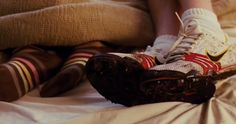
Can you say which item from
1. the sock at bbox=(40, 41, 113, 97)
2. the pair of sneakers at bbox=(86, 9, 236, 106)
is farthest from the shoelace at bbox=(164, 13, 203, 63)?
the sock at bbox=(40, 41, 113, 97)

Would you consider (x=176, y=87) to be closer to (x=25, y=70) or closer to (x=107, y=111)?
(x=107, y=111)

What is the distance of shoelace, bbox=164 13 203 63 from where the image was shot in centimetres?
79

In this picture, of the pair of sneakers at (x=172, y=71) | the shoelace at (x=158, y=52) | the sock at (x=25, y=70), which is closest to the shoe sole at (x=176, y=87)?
the pair of sneakers at (x=172, y=71)

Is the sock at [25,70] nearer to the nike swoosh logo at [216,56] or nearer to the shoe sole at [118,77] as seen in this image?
the shoe sole at [118,77]

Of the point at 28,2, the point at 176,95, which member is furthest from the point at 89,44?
the point at 176,95

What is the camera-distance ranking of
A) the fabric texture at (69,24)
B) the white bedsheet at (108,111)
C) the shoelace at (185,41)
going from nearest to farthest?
the white bedsheet at (108,111)
the shoelace at (185,41)
the fabric texture at (69,24)

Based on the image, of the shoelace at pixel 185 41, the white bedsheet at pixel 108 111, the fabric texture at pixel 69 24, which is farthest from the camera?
the fabric texture at pixel 69 24

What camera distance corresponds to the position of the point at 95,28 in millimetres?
947

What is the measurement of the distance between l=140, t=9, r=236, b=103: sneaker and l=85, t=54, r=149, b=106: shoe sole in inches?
1.0

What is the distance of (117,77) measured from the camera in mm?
718

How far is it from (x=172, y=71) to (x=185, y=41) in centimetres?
12

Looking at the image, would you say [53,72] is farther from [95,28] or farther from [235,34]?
[235,34]

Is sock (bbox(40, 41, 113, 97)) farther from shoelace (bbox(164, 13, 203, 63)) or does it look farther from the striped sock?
shoelace (bbox(164, 13, 203, 63))

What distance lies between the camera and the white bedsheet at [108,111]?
2.24 ft
